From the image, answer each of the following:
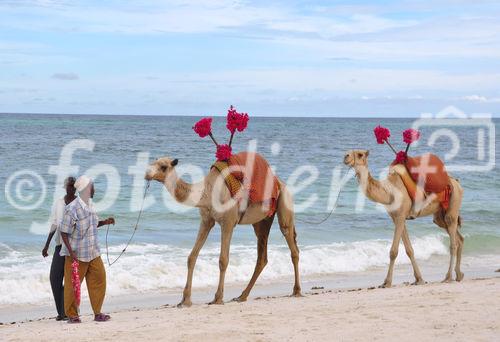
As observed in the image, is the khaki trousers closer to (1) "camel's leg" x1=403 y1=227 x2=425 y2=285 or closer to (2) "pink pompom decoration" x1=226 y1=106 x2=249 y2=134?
(2) "pink pompom decoration" x1=226 y1=106 x2=249 y2=134

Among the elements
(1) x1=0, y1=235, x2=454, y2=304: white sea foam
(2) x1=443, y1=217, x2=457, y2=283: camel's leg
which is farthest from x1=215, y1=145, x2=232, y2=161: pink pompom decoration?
(2) x1=443, y1=217, x2=457, y2=283: camel's leg

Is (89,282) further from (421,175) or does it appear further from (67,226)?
(421,175)

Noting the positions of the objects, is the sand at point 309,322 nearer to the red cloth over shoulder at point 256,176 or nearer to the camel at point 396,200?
the red cloth over shoulder at point 256,176

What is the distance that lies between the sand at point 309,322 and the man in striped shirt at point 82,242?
0.36 m

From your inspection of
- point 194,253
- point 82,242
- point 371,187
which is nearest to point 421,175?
point 371,187

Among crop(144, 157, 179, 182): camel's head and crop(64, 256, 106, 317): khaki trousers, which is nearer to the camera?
crop(64, 256, 106, 317): khaki trousers

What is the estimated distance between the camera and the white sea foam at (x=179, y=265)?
12.6 m

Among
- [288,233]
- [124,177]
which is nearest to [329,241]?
[288,233]

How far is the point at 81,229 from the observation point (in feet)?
29.0

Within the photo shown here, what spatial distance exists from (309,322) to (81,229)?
2.45m

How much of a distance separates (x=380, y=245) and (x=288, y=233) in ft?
22.6

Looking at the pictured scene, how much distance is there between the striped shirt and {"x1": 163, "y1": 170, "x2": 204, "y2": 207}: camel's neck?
1.33 meters

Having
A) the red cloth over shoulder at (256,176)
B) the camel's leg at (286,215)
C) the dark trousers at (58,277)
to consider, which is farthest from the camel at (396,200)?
the dark trousers at (58,277)

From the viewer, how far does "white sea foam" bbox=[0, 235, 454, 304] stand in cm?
1264
